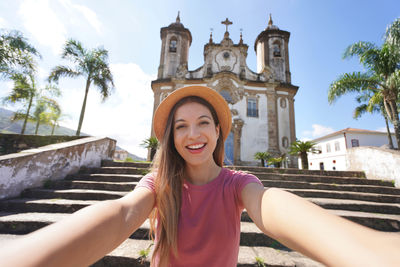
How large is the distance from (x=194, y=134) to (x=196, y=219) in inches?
22.1

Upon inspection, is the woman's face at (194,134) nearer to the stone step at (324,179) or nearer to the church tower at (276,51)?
the stone step at (324,179)

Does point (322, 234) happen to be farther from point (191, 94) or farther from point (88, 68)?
point (88, 68)

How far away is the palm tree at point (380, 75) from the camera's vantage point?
21.1 feet

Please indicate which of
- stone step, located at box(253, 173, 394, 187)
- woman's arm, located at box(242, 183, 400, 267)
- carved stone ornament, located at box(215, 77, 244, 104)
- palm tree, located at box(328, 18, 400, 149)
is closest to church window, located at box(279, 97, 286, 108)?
carved stone ornament, located at box(215, 77, 244, 104)

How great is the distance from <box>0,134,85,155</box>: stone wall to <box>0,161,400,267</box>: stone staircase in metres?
1.79

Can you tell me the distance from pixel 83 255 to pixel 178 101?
3.70 ft

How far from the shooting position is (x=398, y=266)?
428 millimetres

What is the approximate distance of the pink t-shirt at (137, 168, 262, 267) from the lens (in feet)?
3.26

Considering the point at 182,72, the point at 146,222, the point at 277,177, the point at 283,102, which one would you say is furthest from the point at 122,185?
the point at 283,102

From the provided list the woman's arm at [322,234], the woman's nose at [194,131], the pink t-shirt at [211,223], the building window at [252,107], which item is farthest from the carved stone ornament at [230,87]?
the woman's arm at [322,234]

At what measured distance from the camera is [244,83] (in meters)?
14.5

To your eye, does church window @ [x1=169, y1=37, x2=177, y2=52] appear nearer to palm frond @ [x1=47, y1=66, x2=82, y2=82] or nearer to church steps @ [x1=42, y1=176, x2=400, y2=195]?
palm frond @ [x1=47, y1=66, x2=82, y2=82]

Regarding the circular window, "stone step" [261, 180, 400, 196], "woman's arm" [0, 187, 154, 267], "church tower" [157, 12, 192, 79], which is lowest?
"stone step" [261, 180, 400, 196]

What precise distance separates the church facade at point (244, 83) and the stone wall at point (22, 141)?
9.62m
